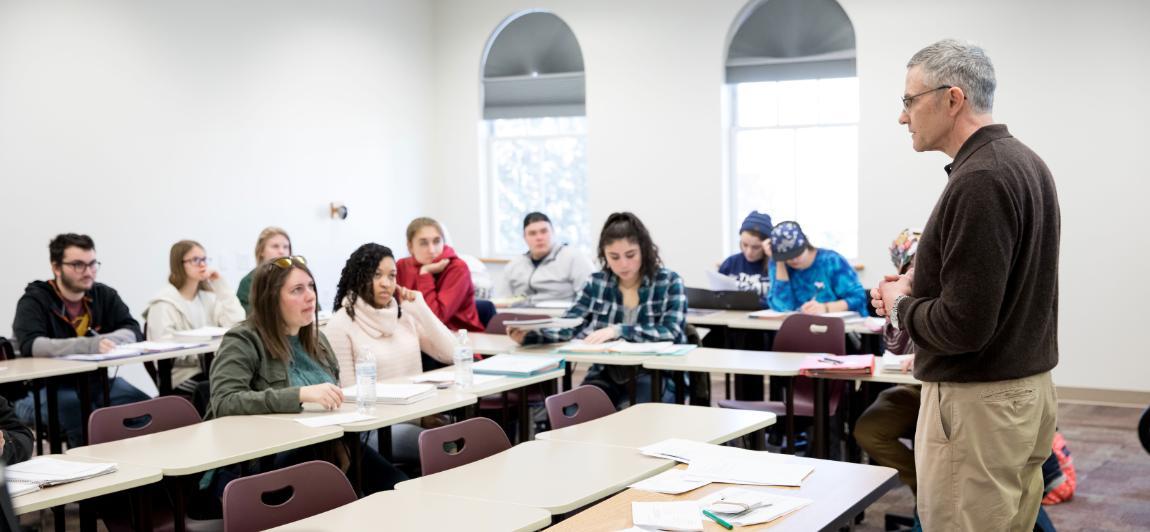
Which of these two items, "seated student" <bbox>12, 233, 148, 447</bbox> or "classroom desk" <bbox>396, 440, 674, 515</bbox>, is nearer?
"classroom desk" <bbox>396, 440, 674, 515</bbox>

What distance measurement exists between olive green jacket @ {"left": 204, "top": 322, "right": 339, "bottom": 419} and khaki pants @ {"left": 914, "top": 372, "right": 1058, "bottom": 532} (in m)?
2.23

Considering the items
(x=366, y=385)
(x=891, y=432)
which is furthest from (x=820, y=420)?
(x=366, y=385)

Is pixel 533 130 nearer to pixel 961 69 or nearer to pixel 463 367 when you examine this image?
pixel 463 367

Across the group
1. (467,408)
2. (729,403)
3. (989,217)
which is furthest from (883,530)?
(989,217)

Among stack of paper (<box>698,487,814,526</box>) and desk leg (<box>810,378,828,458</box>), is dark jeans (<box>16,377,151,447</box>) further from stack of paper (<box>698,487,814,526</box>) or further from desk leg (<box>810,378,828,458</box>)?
stack of paper (<box>698,487,814,526</box>)

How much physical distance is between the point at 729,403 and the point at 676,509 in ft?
9.15

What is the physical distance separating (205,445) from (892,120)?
6.03 meters

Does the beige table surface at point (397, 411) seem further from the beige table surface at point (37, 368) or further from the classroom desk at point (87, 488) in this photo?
the beige table surface at point (37, 368)

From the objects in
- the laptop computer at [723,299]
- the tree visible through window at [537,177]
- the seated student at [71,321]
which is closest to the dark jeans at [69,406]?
the seated student at [71,321]

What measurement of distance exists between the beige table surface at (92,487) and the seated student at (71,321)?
2484mm

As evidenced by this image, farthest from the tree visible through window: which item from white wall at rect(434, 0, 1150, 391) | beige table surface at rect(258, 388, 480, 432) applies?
beige table surface at rect(258, 388, 480, 432)

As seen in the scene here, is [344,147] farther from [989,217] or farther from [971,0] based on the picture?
[989,217]

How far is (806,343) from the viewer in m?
5.14

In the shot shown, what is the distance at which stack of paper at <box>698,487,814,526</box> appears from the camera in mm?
2336
